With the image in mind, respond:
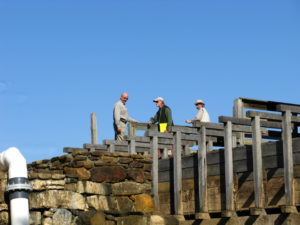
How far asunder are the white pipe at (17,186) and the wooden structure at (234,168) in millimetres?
3429

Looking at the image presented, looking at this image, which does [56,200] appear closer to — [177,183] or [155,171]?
[177,183]

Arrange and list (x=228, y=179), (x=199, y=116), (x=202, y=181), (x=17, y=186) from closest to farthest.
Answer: (x=17, y=186), (x=228, y=179), (x=202, y=181), (x=199, y=116)

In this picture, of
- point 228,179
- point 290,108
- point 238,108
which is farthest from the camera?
point 238,108

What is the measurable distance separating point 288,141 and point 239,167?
1397 millimetres

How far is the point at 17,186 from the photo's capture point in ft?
42.7

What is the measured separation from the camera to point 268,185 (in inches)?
539

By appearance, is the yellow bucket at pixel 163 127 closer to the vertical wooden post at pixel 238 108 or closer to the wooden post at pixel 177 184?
the wooden post at pixel 177 184

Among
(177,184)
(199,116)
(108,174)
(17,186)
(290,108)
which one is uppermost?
(199,116)

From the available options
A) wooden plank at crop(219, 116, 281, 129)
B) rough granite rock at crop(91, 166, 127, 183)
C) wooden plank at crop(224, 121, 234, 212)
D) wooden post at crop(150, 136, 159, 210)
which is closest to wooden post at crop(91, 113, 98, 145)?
wooden post at crop(150, 136, 159, 210)

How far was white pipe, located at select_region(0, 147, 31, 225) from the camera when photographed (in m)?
12.8

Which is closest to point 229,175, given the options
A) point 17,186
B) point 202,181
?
point 202,181

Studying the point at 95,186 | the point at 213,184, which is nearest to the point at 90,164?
the point at 95,186

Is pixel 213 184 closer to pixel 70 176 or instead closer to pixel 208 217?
pixel 208 217

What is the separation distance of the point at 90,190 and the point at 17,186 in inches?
97.5
